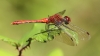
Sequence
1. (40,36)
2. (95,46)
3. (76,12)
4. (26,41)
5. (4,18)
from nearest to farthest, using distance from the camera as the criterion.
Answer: (26,41) → (40,36) → (95,46) → (4,18) → (76,12)

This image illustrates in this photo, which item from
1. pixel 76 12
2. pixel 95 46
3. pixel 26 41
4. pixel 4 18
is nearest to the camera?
pixel 26 41

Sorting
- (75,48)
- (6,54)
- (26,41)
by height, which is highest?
(26,41)

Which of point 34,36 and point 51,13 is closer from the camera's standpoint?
point 34,36

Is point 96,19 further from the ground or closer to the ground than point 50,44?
further from the ground

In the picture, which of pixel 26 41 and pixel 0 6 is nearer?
pixel 26 41

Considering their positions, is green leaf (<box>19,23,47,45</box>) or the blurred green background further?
the blurred green background

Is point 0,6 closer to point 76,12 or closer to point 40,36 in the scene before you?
point 76,12

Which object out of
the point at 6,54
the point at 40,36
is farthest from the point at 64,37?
the point at 40,36

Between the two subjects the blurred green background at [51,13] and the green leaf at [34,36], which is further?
the blurred green background at [51,13]
